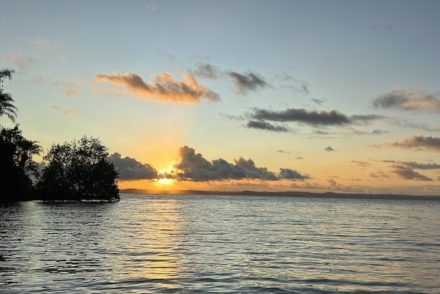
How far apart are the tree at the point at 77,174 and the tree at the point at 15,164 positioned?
258 inches

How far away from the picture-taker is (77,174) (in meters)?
162

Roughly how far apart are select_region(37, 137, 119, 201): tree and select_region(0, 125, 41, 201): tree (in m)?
6.56

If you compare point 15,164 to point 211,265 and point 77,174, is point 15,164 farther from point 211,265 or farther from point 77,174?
point 211,265

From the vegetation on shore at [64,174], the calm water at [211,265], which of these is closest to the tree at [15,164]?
the vegetation on shore at [64,174]

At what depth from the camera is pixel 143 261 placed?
30.0 m

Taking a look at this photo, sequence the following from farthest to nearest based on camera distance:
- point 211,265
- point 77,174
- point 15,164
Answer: point 77,174, point 15,164, point 211,265

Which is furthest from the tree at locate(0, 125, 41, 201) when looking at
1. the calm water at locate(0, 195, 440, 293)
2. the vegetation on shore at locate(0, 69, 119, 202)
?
the calm water at locate(0, 195, 440, 293)

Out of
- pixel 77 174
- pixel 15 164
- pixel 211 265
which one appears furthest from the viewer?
pixel 77 174

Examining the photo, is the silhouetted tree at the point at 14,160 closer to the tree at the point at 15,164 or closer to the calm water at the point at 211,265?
the tree at the point at 15,164

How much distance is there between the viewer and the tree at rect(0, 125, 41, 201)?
342 feet

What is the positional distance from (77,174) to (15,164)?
37818 mm

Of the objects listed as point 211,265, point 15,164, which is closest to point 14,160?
point 15,164

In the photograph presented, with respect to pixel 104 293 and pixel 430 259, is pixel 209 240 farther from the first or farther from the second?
pixel 104 293

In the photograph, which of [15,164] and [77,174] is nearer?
[15,164]
